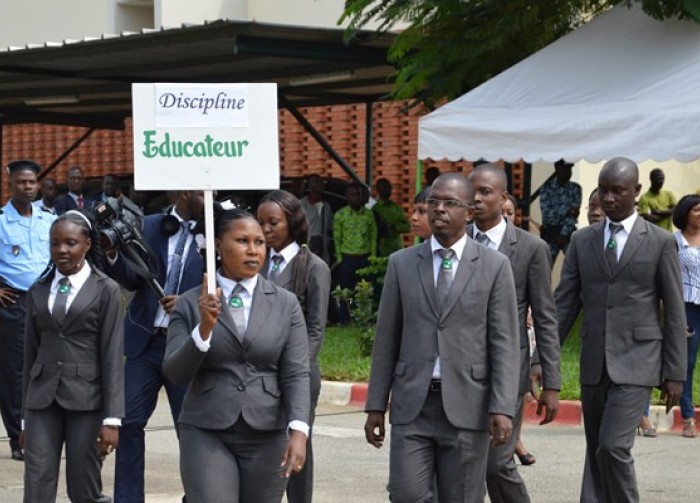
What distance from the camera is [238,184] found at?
A: 23.3ft

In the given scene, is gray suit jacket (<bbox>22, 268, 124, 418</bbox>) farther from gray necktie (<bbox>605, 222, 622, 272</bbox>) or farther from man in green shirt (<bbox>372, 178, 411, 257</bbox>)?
man in green shirt (<bbox>372, 178, 411, 257</bbox>)

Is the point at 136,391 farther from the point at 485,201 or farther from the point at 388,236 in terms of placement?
the point at 388,236

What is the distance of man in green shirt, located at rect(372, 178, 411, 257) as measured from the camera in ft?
70.4

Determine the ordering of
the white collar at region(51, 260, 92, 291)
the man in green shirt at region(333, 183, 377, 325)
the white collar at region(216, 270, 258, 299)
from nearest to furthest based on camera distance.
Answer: the white collar at region(216, 270, 258, 299) → the white collar at region(51, 260, 92, 291) → the man in green shirt at region(333, 183, 377, 325)

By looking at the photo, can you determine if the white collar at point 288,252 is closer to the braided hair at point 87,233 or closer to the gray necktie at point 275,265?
the gray necktie at point 275,265

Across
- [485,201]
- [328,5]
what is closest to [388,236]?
[328,5]

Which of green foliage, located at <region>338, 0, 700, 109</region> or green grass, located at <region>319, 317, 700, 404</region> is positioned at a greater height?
green foliage, located at <region>338, 0, 700, 109</region>

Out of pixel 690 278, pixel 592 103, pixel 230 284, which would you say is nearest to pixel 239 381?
pixel 230 284

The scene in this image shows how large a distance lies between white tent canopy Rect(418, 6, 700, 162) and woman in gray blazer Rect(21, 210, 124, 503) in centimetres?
779

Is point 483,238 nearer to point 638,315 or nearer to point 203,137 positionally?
point 638,315

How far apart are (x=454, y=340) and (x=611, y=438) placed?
1.69 metres

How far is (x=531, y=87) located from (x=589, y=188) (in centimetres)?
689

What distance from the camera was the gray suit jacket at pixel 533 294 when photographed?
840 cm

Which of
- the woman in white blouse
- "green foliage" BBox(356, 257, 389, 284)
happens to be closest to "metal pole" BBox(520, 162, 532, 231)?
"green foliage" BBox(356, 257, 389, 284)
